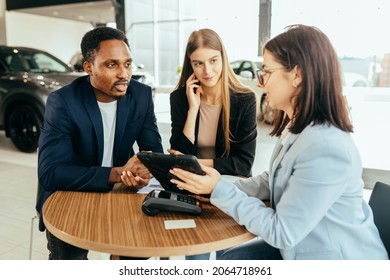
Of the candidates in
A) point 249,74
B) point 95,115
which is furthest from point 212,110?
point 249,74

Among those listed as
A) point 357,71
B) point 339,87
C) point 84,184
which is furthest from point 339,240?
point 357,71

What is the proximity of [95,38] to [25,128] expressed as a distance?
3.92m

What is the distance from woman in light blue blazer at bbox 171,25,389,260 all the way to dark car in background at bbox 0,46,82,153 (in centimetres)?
430

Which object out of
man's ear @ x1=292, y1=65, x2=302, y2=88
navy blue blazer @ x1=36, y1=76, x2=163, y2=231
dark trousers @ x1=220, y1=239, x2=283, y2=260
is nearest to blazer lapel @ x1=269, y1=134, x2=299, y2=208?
man's ear @ x1=292, y1=65, x2=302, y2=88

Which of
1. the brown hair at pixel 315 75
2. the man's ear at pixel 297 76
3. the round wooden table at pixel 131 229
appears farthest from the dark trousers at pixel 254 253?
the man's ear at pixel 297 76

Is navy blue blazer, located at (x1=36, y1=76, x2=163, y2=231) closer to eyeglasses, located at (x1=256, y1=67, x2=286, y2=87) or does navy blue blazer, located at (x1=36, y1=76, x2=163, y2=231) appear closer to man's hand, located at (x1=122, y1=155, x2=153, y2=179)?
man's hand, located at (x1=122, y1=155, x2=153, y2=179)

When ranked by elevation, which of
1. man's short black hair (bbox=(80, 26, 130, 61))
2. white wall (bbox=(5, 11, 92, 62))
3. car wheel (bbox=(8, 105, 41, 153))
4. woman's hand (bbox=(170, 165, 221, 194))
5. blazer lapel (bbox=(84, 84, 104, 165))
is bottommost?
car wheel (bbox=(8, 105, 41, 153))

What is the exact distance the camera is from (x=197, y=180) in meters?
1.14

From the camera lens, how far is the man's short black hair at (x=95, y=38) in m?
1.66

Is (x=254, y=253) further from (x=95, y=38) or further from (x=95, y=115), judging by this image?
(x=95, y=38)

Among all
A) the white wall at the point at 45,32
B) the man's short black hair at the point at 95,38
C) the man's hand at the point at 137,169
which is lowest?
the man's hand at the point at 137,169

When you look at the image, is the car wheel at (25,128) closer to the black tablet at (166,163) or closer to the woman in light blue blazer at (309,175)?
the black tablet at (166,163)

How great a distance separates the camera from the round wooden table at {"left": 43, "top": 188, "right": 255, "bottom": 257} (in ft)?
3.35

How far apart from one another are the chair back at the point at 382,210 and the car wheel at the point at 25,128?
451 cm
